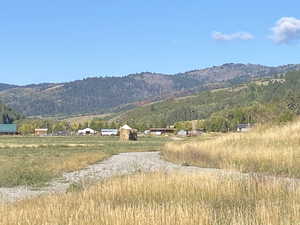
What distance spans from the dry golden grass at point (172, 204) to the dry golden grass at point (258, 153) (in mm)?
6818

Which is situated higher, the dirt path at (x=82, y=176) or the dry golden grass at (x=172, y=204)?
the dry golden grass at (x=172, y=204)

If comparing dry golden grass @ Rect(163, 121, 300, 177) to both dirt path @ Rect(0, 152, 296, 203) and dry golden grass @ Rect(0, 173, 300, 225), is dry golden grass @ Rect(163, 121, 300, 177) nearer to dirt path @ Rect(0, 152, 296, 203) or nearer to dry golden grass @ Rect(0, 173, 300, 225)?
dirt path @ Rect(0, 152, 296, 203)

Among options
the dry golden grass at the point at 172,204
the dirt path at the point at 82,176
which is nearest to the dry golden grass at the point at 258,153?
the dirt path at the point at 82,176

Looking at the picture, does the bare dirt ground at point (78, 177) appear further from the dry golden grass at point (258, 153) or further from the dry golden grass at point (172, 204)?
the dry golden grass at point (172, 204)

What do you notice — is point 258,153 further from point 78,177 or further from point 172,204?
point 172,204

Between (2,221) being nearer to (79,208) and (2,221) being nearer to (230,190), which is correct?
(79,208)

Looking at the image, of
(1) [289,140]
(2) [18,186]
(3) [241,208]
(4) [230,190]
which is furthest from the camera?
(1) [289,140]

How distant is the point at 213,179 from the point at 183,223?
5.08m

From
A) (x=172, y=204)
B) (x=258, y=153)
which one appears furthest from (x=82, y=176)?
(x=172, y=204)

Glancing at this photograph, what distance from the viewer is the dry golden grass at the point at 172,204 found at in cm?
879

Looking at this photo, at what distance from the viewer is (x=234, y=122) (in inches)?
6845

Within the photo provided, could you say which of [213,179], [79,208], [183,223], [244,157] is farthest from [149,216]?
[244,157]

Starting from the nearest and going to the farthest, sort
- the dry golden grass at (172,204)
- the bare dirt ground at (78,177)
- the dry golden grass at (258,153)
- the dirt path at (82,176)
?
the dry golden grass at (172,204) → the dirt path at (82,176) → the bare dirt ground at (78,177) → the dry golden grass at (258,153)

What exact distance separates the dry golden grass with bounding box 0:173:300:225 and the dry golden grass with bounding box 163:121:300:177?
22.4ft
